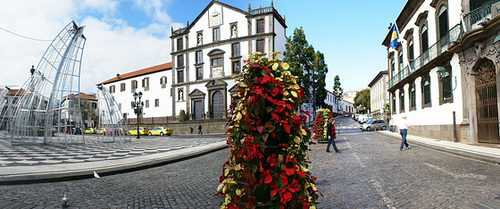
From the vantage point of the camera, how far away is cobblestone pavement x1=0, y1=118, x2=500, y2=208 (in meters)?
4.54

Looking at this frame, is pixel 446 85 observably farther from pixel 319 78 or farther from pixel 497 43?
pixel 319 78

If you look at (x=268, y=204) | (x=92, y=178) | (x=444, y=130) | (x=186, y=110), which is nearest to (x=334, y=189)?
(x=268, y=204)

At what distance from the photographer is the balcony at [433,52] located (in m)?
Result: 13.9

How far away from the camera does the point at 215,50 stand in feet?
130

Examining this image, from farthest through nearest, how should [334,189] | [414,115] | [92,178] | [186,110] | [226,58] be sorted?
[186,110], [226,58], [414,115], [92,178], [334,189]

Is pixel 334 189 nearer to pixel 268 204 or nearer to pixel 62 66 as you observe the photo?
pixel 268 204

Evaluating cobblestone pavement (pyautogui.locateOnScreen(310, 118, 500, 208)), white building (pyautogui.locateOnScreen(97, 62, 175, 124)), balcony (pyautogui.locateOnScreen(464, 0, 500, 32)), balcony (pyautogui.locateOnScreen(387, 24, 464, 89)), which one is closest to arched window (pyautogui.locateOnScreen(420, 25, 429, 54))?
balcony (pyautogui.locateOnScreen(387, 24, 464, 89))

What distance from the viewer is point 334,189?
528 centimetres

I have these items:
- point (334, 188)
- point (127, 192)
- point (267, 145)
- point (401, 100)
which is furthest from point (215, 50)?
point (267, 145)

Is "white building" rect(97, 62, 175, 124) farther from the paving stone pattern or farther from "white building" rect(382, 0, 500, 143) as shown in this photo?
"white building" rect(382, 0, 500, 143)

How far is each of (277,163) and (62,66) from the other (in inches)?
708

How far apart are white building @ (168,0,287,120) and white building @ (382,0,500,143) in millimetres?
18286

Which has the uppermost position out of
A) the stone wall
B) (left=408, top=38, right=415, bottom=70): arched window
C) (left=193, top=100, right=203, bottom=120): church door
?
(left=408, top=38, right=415, bottom=70): arched window

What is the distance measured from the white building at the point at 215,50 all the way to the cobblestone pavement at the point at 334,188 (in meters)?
29.7
